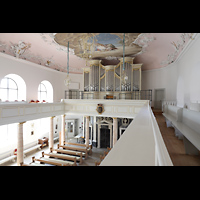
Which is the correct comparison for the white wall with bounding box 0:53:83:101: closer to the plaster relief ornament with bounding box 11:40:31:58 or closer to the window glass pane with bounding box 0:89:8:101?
the plaster relief ornament with bounding box 11:40:31:58

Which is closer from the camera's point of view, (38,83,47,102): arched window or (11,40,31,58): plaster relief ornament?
(11,40,31,58): plaster relief ornament

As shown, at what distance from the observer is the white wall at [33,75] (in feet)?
27.9

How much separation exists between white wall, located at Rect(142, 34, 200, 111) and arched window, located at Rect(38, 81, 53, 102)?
8.67 metres

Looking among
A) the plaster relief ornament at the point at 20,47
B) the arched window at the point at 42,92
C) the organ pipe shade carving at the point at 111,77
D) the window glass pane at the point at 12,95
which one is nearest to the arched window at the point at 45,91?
the arched window at the point at 42,92

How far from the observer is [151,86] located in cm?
1208

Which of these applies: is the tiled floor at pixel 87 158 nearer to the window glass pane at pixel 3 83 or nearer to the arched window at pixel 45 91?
the arched window at pixel 45 91

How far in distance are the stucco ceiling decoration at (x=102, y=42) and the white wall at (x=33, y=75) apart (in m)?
3.16

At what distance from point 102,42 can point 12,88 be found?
7043mm

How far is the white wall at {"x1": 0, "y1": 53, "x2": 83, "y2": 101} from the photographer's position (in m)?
8.52

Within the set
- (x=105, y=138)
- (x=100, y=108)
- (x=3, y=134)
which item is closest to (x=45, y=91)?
(x=3, y=134)

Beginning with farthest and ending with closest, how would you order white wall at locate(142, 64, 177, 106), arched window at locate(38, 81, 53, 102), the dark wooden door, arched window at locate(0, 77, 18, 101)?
the dark wooden door < arched window at locate(38, 81, 53, 102) < white wall at locate(142, 64, 177, 106) < arched window at locate(0, 77, 18, 101)

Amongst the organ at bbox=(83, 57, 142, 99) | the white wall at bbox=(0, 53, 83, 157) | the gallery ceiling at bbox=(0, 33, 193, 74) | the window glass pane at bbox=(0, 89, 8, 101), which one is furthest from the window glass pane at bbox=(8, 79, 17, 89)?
the organ at bbox=(83, 57, 142, 99)

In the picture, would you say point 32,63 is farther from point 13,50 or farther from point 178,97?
point 178,97
